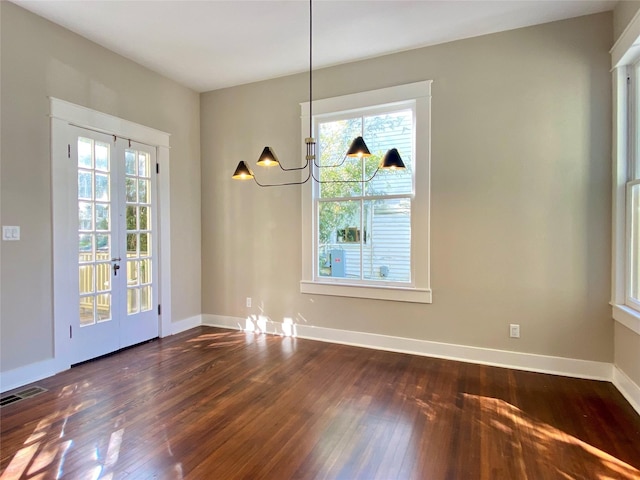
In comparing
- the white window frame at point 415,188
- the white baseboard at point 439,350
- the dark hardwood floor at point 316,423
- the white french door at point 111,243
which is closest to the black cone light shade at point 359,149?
the white window frame at point 415,188

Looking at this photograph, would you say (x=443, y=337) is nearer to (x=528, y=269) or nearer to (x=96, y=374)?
(x=528, y=269)

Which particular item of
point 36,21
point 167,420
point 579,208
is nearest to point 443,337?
point 579,208

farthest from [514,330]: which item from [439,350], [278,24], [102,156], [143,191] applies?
[102,156]

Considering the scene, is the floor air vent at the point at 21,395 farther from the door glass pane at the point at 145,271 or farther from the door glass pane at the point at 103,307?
the door glass pane at the point at 145,271

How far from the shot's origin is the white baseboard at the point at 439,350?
120 inches

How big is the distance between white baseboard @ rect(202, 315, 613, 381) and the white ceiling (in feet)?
9.81

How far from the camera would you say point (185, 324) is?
4.56 metres

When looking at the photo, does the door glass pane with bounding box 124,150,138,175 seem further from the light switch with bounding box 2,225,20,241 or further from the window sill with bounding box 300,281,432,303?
the window sill with bounding box 300,281,432,303

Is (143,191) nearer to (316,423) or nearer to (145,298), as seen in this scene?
(145,298)

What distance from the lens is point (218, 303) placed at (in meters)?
4.71

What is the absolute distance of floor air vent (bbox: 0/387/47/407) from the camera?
2625 mm

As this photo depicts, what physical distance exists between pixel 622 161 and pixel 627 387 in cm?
175

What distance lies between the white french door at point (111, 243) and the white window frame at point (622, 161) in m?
4.54

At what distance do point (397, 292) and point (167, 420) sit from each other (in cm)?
235
